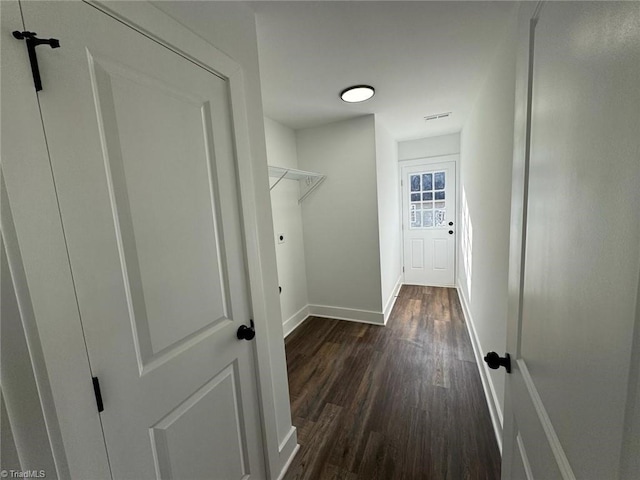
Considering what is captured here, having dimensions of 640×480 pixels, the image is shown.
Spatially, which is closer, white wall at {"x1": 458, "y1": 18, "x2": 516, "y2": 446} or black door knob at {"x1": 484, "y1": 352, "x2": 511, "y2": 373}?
black door knob at {"x1": 484, "y1": 352, "x2": 511, "y2": 373}

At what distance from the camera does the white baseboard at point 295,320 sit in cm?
300

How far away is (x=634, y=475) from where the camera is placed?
13.1 inches

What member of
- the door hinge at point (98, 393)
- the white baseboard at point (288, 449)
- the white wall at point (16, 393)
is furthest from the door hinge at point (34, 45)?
the white baseboard at point (288, 449)

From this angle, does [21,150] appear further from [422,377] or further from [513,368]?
[422,377]

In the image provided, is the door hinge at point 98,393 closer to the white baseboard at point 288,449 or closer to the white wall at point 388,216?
the white baseboard at point 288,449

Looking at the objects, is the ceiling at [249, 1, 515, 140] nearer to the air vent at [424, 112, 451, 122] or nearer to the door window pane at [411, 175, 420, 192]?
the air vent at [424, 112, 451, 122]

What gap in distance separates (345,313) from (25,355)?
2.97 metres

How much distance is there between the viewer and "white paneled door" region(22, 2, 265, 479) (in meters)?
0.65

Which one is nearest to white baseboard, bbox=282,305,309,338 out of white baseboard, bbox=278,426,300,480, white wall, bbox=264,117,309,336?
white wall, bbox=264,117,309,336

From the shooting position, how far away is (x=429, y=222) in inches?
167

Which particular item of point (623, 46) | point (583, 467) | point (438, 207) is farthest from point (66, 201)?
point (438, 207)

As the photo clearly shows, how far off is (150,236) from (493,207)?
6.68 feet

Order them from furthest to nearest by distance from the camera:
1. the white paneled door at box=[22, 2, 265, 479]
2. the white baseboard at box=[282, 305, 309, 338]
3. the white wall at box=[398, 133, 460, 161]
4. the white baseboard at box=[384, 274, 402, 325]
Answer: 1. the white wall at box=[398, 133, 460, 161]
2. the white baseboard at box=[384, 274, 402, 325]
3. the white baseboard at box=[282, 305, 309, 338]
4. the white paneled door at box=[22, 2, 265, 479]

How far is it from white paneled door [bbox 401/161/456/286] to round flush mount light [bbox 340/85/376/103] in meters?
2.17
